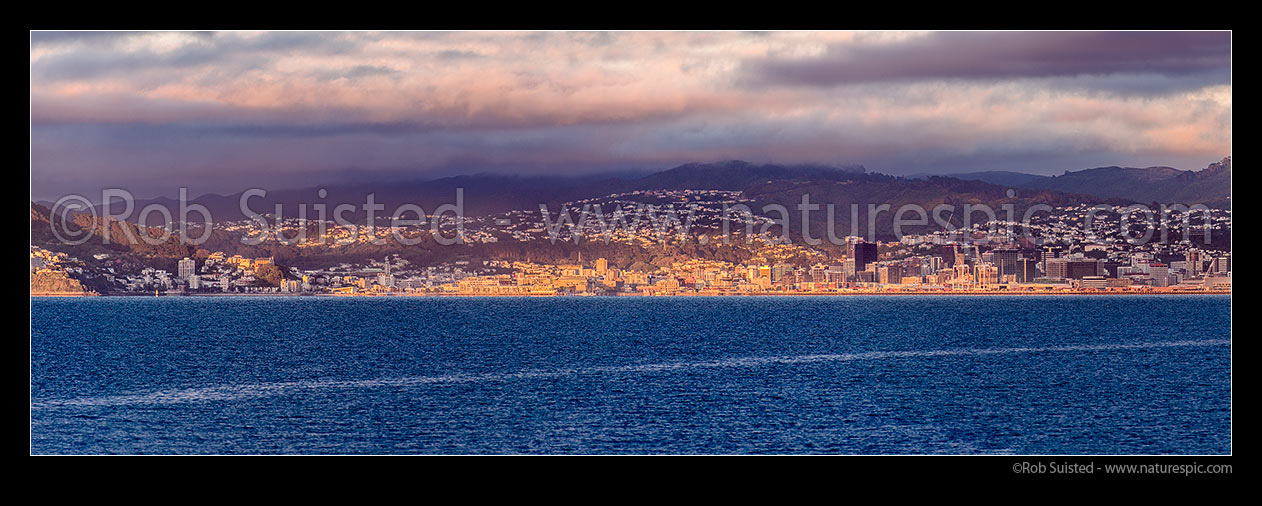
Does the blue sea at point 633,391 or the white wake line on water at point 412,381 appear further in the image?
the white wake line on water at point 412,381

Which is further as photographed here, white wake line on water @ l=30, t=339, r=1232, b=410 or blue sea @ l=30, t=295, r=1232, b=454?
white wake line on water @ l=30, t=339, r=1232, b=410

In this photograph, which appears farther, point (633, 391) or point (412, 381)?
point (412, 381)
